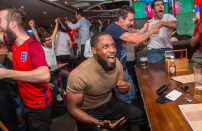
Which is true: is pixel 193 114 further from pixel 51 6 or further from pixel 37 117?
pixel 51 6

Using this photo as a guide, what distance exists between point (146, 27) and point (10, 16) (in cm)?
208

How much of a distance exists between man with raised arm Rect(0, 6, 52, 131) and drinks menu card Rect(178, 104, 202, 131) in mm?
1076

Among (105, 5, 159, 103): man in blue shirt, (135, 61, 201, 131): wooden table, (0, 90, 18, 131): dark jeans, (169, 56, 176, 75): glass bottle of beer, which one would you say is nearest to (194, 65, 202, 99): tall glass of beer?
(135, 61, 201, 131): wooden table

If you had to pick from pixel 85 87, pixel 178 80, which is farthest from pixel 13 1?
pixel 178 80

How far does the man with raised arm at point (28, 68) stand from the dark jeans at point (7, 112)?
1.71ft

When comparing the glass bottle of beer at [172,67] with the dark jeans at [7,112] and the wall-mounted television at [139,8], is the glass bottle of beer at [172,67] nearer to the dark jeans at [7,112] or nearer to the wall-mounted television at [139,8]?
the dark jeans at [7,112]

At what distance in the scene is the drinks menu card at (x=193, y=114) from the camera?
2.62 feet

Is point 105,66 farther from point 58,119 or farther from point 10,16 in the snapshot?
point 58,119

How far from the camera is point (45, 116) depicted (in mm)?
1463

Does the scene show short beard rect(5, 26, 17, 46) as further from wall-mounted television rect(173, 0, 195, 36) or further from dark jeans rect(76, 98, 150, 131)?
wall-mounted television rect(173, 0, 195, 36)

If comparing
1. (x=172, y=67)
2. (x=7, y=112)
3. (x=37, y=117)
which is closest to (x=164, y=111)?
(x=172, y=67)

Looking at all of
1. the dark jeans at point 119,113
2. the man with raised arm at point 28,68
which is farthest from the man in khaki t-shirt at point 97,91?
the man with raised arm at point 28,68

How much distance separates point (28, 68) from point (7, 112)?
2.98 feet

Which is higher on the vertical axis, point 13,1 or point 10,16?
point 13,1
